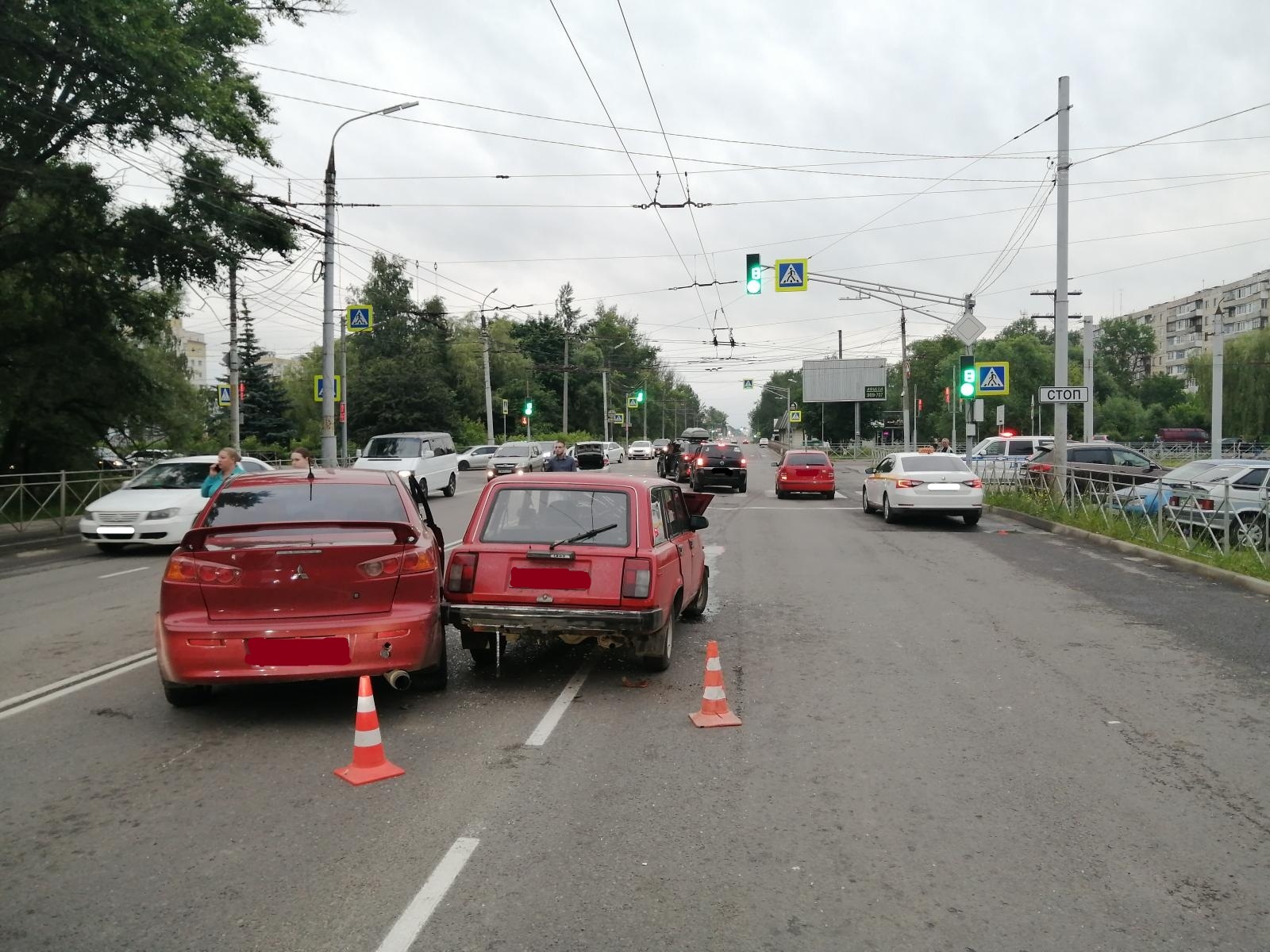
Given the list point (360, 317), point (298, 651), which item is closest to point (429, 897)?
point (298, 651)

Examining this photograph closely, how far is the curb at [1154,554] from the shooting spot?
37.1 ft

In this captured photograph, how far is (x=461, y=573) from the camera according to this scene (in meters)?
6.62

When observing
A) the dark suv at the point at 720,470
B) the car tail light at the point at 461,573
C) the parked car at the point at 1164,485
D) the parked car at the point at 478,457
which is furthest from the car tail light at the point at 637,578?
the parked car at the point at 478,457

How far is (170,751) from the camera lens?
530cm

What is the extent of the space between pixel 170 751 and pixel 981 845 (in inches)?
165

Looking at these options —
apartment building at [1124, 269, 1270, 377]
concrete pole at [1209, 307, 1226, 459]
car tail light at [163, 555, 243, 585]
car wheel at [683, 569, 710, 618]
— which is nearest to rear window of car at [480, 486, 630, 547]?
car tail light at [163, 555, 243, 585]

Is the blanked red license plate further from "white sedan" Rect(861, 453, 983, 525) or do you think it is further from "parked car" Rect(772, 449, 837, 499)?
"parked car" Rect(772, 449, 837, 499)

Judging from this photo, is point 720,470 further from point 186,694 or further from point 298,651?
point 298,651

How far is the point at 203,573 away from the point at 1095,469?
16899mm

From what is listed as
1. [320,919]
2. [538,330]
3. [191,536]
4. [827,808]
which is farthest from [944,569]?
[538,330]

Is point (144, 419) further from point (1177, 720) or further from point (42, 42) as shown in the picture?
point (1177, 720)

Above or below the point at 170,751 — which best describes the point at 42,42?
above

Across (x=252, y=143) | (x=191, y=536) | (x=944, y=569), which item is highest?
(x=252, y=143)

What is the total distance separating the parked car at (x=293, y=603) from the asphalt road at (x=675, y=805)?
40cm
